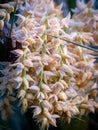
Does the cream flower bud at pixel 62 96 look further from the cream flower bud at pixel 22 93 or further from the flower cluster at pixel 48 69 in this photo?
A: the cream flower bud at pixel 22 93

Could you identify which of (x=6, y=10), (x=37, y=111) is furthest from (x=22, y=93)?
(x=6, y=10)

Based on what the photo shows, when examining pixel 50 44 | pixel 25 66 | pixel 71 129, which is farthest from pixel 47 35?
pixel 71 129

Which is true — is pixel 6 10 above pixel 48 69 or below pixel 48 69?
above

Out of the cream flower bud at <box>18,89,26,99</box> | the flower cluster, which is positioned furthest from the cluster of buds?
the cream flower bud at <box>18,89,26,99</box>

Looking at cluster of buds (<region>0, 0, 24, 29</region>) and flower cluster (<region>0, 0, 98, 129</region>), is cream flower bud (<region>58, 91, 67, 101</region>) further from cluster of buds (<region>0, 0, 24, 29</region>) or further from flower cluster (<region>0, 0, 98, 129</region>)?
cluster of buds (<region>0, 0, 24, 29</region>)

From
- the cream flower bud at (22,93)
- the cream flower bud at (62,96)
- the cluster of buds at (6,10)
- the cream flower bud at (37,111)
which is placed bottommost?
the cream flower bud at (37,111)

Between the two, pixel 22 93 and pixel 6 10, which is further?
pixel 6 10

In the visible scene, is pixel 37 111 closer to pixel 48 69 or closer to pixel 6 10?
pixel 48 69

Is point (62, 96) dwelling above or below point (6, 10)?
below

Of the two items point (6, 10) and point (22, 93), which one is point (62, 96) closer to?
point (22, 93)

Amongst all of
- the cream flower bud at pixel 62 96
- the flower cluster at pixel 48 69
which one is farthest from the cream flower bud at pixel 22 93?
the cream flower bud at pixel 62 96
